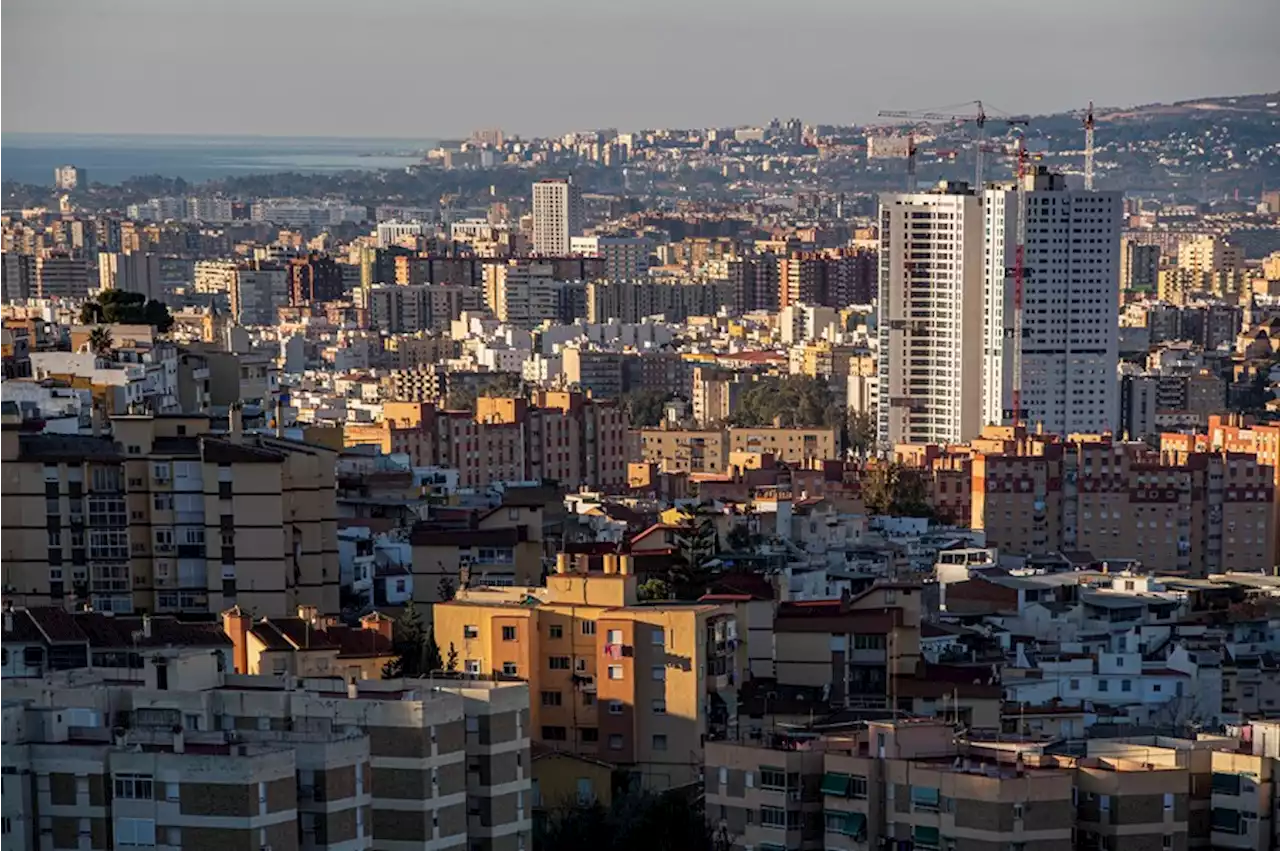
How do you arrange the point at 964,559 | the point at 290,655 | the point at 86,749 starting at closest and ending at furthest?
the point at 86,749 → the point at 290,655 → the point at 964,559

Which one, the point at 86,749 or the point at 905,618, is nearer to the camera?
the point at 86,749

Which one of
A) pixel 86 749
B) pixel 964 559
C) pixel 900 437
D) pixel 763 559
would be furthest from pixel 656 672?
pixel 900 437

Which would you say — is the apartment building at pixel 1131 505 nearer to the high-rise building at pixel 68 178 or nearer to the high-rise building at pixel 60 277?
the high-rise building at pixel 60 277

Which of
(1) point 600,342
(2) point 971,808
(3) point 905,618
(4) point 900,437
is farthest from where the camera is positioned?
(1) point 600,342

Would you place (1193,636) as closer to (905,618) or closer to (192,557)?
(905,618)

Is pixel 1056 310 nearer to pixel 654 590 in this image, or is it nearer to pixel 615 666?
pixel 654 590

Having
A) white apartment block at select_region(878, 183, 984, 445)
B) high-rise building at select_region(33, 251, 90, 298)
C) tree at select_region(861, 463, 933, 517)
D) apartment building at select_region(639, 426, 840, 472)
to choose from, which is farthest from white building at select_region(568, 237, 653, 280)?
tree at select_region(861, 463, 933, 517)

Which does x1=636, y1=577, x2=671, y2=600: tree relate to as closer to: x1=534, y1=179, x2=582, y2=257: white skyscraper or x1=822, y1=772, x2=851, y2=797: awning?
x1=822, y1=772, x2=851, y2=797: awning

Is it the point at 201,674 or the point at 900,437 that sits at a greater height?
the point at 201,674
